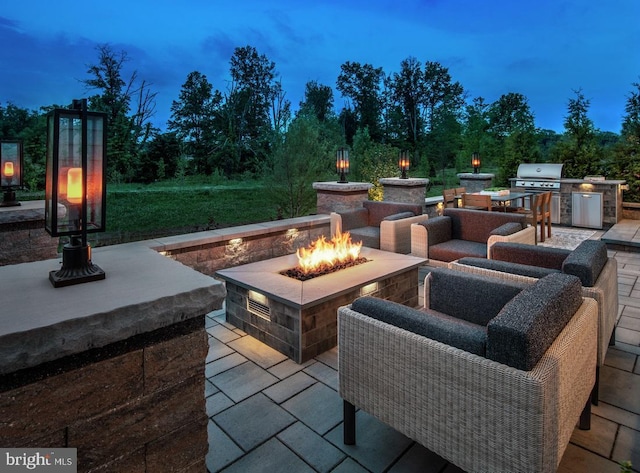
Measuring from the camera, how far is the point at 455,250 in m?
4.24

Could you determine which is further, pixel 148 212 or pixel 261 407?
pixel 148 212

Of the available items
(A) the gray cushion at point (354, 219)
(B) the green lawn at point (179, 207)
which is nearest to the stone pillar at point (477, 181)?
(B) the green lawn at point (179, 207)

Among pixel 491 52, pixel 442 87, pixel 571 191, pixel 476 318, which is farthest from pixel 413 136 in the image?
pixel 491 52

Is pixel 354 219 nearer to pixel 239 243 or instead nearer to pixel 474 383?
pixel 239 243

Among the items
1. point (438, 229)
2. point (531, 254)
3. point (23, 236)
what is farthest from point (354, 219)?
point (23, 236)

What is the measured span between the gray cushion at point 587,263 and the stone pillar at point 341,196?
3633 mm

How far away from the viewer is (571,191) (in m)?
7.79

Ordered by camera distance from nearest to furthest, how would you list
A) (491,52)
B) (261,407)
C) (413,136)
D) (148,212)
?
(261,407)
(148,212)
(413,136)
(491,52)

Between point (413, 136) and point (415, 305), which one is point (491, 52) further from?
point (415, 305)

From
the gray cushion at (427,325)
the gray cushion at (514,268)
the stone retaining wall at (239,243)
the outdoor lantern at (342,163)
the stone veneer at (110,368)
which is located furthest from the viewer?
the outdoor lantern at (342,163)

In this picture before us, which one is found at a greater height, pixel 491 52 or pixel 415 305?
pixel 491 52

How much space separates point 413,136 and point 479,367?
58.8ft

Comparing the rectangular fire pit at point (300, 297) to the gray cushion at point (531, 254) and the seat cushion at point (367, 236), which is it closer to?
the gray cushion at point (531, 254)

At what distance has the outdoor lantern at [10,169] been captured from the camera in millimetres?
3181
